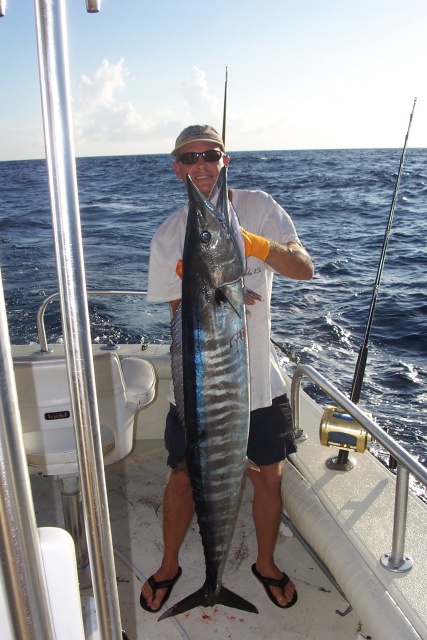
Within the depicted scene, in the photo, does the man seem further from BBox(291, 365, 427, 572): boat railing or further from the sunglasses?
BBox(291, 365, 427, 572): boat railing

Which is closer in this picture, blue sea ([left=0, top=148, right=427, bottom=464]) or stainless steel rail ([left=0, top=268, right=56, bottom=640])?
stainless steel rail ([left=0, top=268, right=56, bottom=640])

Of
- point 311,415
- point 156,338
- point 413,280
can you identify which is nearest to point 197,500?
point 311,415

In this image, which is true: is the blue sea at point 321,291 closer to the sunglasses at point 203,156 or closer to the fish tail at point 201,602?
the fish tail at point 201,602

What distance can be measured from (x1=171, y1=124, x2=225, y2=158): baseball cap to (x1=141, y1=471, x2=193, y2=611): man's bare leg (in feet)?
5.51

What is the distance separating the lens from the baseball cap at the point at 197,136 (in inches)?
92.4

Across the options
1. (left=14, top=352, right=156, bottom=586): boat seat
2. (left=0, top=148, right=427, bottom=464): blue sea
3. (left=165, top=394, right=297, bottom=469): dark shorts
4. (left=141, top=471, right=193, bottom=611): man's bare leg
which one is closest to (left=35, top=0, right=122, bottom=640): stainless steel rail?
(left=14, top=352, right=156, bottom=586): boat seat

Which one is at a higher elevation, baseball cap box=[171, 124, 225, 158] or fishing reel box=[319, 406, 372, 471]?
baseball cap box=[171, 124, 225, 158]

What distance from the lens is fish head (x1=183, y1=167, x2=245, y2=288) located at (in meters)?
1.70

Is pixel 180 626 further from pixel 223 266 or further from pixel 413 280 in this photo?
pixel 413 280

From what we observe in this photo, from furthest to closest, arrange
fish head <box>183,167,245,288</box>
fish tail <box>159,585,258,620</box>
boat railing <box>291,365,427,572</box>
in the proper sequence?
fish tail <box>159,585,258,620</box>, boat railing <box>291,365,427,572</box>, fish head <box>183,167,245,288</box>

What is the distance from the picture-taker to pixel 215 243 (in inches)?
67.8

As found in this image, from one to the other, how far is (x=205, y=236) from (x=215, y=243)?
0.14 ft

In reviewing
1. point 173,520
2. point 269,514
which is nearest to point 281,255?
point 269,514

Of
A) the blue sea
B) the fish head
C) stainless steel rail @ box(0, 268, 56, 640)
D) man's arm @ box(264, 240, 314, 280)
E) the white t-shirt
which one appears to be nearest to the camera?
stainless steel rail @ box(0, 268, 56, 640)
